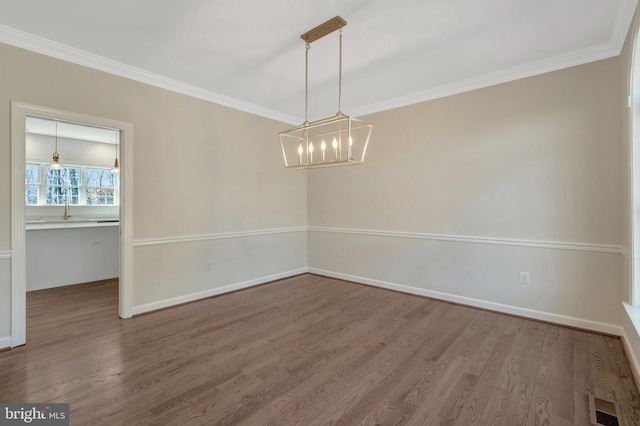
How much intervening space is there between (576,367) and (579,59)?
292cm

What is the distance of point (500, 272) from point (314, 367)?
2526mm

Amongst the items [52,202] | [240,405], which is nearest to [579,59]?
[240,405]

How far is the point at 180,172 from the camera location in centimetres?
373

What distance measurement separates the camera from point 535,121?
10.5 ft

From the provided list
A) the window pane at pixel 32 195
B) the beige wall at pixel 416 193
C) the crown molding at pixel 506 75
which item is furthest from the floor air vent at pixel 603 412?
the window pane at pixel 32 195

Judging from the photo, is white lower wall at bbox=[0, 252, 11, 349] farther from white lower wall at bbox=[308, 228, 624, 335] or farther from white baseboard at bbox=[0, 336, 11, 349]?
white lower wall at bbox=[308, 228, 624, 335]

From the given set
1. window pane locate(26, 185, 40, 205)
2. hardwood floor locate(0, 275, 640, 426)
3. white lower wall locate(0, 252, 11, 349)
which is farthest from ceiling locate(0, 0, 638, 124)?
window pane locate(26, 185, 40, 205)

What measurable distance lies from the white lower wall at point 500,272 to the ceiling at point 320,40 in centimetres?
198

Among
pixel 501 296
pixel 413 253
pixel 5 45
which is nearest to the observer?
pixel 5 45

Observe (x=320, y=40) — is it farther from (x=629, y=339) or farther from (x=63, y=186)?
(x=63, y=186)

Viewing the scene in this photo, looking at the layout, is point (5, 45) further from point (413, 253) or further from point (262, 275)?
point (413, 253)

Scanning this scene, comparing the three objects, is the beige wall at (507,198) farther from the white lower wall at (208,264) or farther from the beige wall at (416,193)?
the white lower wall at (208,264)

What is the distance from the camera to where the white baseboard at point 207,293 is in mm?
3456

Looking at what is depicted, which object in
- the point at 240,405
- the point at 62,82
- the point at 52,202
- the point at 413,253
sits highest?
the point at 62,82
